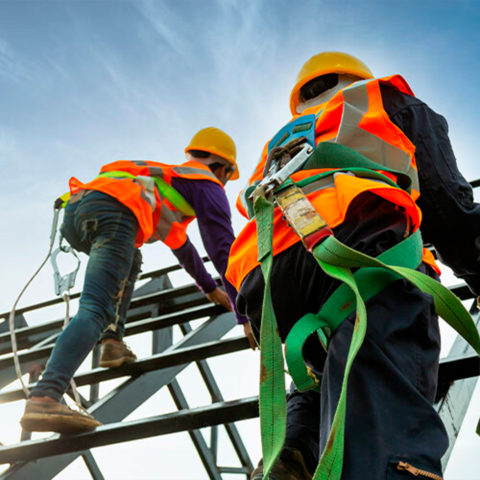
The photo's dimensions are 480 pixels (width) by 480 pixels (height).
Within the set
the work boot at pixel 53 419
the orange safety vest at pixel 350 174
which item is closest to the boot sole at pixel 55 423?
the work boot at pixel 53 419

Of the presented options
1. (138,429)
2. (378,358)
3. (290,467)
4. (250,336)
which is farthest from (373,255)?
(250,336)

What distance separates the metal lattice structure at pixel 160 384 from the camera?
1.67 m

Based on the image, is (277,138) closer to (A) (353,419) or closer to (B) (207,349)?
(A) (353,419)

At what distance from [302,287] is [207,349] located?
144cm

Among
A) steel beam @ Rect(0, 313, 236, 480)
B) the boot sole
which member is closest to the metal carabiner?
steel beam @ Rect(0, 313, 236, 480)

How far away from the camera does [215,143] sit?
376cm

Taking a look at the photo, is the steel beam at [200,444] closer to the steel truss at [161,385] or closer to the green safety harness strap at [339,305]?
the steel truss at [161,385]

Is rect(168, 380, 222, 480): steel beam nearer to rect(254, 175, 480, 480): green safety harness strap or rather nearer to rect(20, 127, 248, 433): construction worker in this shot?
rect(20, 127, 248, 433): construction worker

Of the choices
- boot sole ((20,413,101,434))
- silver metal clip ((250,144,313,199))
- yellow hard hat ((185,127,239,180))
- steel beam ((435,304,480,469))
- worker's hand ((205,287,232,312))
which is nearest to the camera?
silver metal clip ((250,144,313,199))

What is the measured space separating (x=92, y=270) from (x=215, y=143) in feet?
4.84

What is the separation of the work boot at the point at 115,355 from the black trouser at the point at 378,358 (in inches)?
67.4

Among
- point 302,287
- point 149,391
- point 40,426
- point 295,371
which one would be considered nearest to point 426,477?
point 295,371

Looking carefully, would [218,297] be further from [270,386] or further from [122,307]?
[270,386]

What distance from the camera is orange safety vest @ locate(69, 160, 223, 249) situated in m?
2.81
